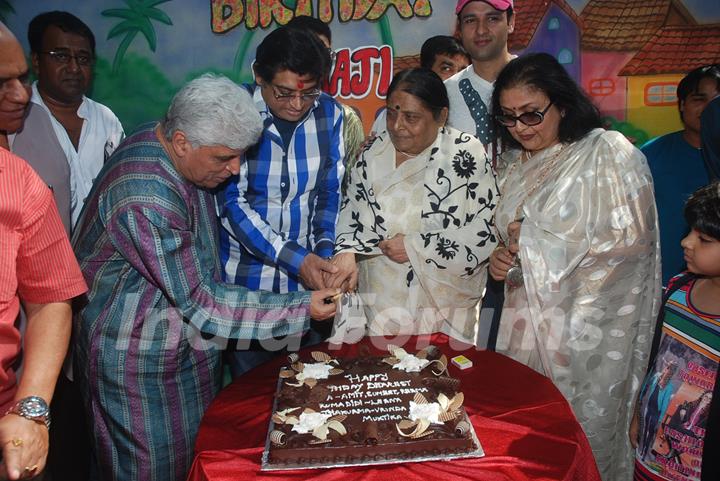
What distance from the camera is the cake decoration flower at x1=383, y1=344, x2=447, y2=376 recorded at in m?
2.19

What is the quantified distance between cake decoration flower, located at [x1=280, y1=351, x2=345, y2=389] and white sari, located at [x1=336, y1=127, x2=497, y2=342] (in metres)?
0.69

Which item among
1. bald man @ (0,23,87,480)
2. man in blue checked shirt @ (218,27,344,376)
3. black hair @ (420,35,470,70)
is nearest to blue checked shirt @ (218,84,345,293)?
man in blue checked shirt @ (218,27,344,376)

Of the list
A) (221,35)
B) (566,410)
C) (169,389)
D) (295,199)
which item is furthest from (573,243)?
(221,35)

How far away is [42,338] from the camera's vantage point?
5.45 ft

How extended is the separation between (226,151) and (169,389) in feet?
2.87

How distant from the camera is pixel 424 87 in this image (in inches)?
107

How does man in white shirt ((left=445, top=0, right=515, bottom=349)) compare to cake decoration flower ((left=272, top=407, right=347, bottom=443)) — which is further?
man in white shirt ((left=445, top=0, right=515, bottom=349))

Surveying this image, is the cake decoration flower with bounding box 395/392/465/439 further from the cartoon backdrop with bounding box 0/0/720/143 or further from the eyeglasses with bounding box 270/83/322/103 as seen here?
the cartoon backdrop with bounding box 0/0/720/143

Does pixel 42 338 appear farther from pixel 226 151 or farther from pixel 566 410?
pixel 566 410

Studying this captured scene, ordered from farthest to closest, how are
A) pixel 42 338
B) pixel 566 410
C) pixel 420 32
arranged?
1. pixel 420 32
2. pixel 566 410
3. pixel 42 338

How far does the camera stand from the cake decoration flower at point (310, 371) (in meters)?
2.14

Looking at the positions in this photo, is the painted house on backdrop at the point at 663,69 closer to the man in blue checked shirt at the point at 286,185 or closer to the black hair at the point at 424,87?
the black hair at the point at 424,87

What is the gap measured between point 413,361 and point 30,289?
49.0 inches

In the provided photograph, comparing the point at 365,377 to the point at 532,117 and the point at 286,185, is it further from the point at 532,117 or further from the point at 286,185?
the point at 532,117
